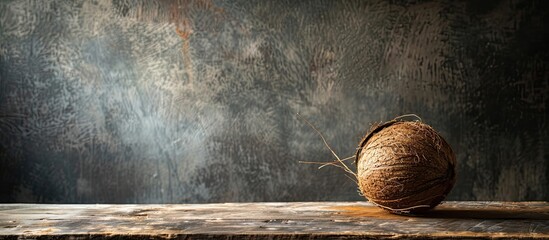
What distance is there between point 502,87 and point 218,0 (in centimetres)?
194

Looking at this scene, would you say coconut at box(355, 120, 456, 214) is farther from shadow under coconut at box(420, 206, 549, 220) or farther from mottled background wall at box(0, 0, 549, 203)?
mottled background wall at box(0, 0, 549, 203)

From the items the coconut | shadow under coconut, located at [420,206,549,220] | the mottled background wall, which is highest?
the mottled background wall

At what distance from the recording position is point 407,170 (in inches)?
81.4

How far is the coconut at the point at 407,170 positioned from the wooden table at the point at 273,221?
7 cm

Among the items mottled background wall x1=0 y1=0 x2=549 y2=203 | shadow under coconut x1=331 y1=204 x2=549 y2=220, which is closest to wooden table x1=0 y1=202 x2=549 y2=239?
shadow under coconut x1=331 y1=204 x2=549 y2=220

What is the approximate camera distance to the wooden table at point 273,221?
1838 millimetres

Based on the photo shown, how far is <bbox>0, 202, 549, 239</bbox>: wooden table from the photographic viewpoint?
6.03ft

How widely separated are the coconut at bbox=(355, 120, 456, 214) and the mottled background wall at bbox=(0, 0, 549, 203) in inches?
63.0

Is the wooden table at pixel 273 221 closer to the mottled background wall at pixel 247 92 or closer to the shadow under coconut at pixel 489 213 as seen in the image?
the shadow under coconut at pixel 489 213

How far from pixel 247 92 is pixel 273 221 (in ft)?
6.07

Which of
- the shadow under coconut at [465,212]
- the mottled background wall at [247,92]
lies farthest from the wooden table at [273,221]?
the mottled background wall at [247,92]

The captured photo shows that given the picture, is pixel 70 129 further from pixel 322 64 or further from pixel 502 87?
pixel 502 87

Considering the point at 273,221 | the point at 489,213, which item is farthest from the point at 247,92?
the point at 489,213

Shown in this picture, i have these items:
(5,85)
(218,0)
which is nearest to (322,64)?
(218,0)
